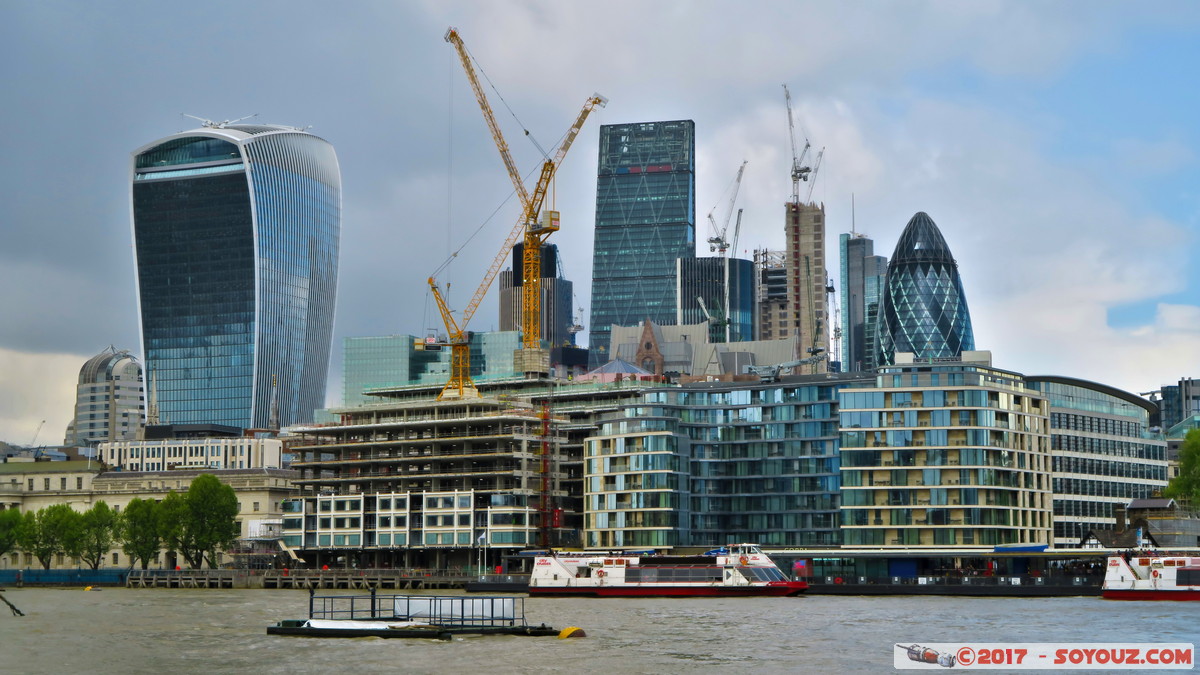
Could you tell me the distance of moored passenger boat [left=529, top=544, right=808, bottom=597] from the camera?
160m

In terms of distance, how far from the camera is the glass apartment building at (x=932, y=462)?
632ft

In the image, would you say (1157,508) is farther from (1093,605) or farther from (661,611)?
(661,611)

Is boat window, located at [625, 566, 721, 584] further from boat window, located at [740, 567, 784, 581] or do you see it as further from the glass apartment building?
the glass apartment building

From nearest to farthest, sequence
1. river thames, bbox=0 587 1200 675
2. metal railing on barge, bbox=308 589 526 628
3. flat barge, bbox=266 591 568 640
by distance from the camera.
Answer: river thames, bbox=0 587 1200 675
flat barge, bbox=266 591 568 640
metal railing on barge, bbox=308 589 526 628

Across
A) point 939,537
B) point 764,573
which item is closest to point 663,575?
point 764,573

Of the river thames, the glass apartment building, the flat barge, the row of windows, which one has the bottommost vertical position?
the river thames

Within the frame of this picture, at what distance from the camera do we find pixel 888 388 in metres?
197

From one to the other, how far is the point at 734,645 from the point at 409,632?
1931 cm

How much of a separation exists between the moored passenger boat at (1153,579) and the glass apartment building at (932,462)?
148 feet

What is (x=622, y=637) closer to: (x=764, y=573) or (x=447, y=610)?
(x=447, y=610)

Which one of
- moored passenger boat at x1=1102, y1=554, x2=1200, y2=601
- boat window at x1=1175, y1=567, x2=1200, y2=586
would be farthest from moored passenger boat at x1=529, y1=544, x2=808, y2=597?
boat window at x1=1175, y1=567, x2=1200, y2=586

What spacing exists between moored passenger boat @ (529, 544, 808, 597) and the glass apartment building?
2713 centimetres

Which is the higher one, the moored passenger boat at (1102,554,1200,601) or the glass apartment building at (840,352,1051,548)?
the glass apartment building at (840,352,1051,548)

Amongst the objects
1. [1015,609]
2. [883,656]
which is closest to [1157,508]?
[1015,609]
